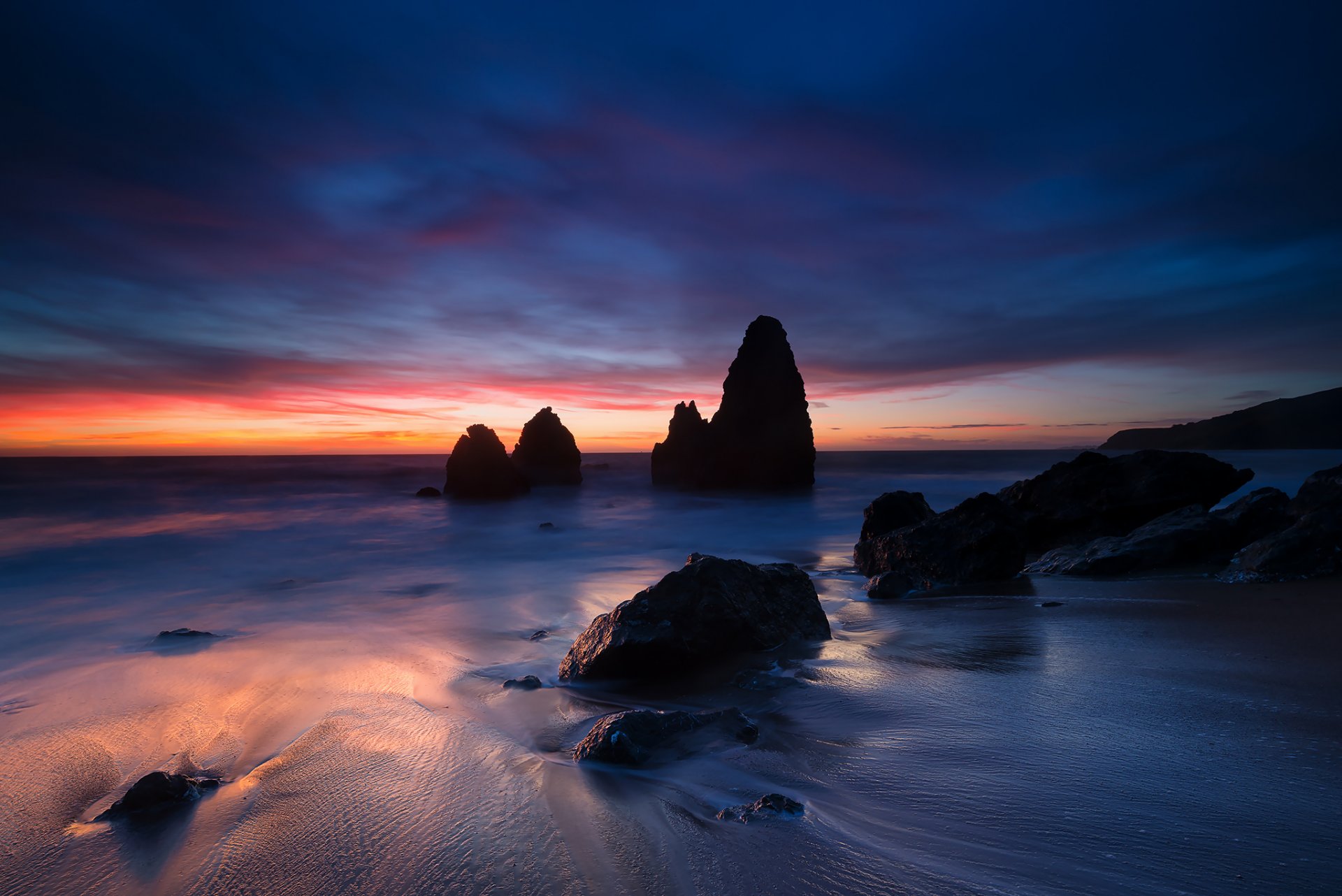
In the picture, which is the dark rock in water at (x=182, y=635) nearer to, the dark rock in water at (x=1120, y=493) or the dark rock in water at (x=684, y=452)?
the dark rock in water at (x=1120, y=493)

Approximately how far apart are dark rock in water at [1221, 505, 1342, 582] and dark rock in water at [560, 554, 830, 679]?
4.71 metres

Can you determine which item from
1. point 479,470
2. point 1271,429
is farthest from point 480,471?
point 1271,429

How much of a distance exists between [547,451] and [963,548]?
153 ft

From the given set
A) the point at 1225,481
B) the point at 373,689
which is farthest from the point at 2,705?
the point at 1225,481

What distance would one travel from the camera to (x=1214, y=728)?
3037 mm

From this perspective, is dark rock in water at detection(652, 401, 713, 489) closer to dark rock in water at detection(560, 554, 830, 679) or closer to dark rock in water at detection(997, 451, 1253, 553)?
dark rock in water at detection(997, 451, 1253, 553)

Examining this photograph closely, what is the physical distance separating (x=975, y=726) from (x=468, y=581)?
410 inches

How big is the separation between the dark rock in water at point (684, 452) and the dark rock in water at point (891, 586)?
3660 cm

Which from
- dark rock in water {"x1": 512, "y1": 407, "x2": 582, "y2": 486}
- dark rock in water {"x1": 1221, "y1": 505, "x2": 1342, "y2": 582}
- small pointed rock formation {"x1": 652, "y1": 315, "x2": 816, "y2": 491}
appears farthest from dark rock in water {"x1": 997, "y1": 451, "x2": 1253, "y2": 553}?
dark rock in water {"x1": 512, "y1": 407, "x2": 582, "y2": 486}

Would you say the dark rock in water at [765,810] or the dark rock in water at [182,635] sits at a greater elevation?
the dark rock in water at [765,810]

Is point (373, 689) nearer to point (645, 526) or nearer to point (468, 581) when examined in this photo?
point (468, 581)

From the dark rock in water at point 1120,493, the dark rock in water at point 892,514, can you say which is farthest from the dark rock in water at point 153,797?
the dark rock in water at point 1120,493

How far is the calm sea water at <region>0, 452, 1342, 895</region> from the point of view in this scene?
2256 millimetres

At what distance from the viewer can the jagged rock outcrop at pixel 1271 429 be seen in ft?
271
